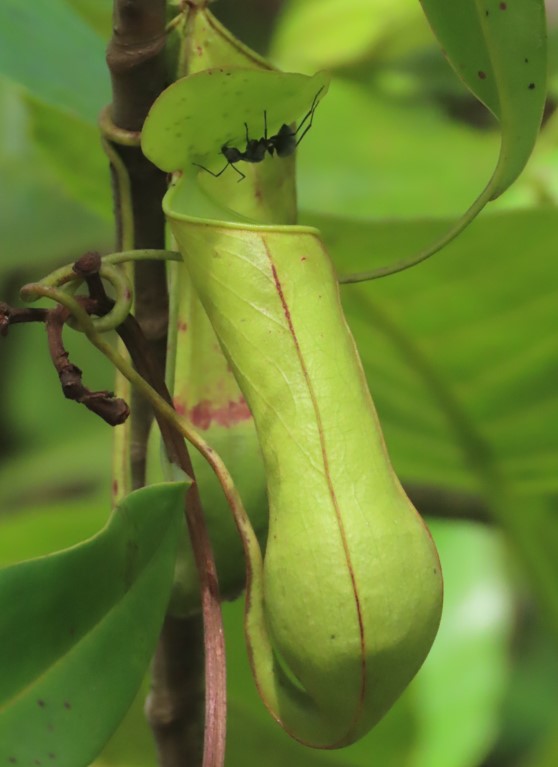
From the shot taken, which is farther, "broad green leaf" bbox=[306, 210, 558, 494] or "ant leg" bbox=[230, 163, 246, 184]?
"broad green leaf" bbox=[306, 210, 558, 494]

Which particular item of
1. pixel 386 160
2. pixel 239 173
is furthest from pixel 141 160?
pixel 386 160

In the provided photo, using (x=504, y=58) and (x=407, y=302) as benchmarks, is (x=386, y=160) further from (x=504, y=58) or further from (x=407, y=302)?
(x=504, y=58)

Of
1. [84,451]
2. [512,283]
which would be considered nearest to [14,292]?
[84,451]

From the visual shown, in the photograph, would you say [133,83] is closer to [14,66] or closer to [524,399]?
[14,66]

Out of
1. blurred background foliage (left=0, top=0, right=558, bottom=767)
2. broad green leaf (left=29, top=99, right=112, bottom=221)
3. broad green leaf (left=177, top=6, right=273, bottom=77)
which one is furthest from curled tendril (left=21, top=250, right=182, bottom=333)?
broad green leaf (left=29, top=99, right=112, bottom=221)

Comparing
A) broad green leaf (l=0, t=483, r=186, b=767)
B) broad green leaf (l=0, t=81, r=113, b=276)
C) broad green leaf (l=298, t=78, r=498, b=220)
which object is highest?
broad green leaf (l=298, t=78, r=498, b=220)

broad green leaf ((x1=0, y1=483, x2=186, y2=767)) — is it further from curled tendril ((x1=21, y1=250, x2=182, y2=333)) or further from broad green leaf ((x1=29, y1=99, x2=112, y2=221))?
broad green leaf ((x1=29, y1=99, x2=112, y2=221))

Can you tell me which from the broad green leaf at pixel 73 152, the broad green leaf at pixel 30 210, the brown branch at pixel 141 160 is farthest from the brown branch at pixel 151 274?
the broad green leaf at pixel 30 210
